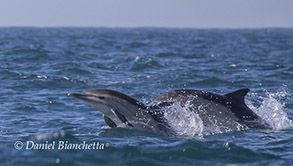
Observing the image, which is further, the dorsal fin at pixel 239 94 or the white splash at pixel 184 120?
the dorsal fin at pixel 239 94

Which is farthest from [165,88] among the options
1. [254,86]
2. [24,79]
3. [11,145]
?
[11,145]

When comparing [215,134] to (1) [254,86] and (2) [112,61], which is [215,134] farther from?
(2) [112,61]

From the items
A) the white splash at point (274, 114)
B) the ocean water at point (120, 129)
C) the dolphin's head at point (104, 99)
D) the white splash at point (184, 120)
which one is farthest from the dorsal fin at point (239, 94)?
the dolphin's head at point (104, 99)

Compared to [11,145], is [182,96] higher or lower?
higher

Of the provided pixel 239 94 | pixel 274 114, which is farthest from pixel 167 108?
pixel 274 114

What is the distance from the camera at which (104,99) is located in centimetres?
1115

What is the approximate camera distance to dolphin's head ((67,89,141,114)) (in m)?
11.1

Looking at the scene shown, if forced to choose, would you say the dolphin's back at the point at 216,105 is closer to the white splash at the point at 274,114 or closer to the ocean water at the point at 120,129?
the ocean water at the point at 120,129

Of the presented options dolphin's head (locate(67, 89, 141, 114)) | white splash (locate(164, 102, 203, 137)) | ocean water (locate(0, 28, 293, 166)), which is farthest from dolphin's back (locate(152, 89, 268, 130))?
dolphin's head (locate(67, 89, 141, 114))

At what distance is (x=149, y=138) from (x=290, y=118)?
477 cm

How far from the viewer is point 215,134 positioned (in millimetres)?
11539

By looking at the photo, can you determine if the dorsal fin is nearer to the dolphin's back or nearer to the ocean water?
the dolphin's back

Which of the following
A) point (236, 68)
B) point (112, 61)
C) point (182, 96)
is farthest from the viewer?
point (112, 61)

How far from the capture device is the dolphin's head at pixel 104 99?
436 inches
